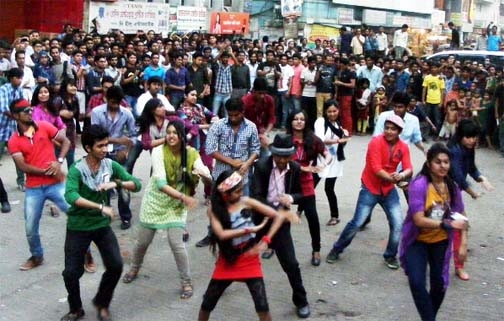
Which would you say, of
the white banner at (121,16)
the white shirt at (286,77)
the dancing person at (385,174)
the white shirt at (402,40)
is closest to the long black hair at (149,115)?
the dancing person at (385,174)

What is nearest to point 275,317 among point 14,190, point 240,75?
point 14,190

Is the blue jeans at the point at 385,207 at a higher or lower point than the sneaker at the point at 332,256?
higher

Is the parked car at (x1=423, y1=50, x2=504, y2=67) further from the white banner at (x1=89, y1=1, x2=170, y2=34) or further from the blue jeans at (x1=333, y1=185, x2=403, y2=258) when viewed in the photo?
the blue jeans at (x1=333, y1=185, x2=403, y2=258)

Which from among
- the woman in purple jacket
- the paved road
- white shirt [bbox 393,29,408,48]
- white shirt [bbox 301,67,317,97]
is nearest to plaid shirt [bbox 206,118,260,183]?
the paved road

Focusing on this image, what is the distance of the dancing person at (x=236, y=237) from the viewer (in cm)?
505

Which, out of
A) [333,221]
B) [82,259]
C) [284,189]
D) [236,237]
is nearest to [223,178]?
[236,237]

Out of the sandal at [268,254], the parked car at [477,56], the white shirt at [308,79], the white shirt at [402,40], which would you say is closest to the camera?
the sandal at [268,254]

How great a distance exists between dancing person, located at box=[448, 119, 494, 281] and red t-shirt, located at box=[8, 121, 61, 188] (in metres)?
3.82

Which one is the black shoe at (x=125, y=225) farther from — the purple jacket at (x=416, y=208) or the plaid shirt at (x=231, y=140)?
the purple jacket at (x=416, y=208)

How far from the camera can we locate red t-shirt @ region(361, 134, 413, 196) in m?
6.95

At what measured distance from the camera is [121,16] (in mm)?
19516

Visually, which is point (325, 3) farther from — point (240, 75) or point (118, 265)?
point (118, 265)

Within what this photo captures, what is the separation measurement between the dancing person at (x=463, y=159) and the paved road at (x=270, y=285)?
0.35 meters

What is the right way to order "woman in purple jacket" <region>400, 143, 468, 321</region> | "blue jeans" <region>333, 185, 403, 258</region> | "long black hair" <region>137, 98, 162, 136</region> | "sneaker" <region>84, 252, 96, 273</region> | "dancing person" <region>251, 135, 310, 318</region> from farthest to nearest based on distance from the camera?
1. "long black hair" <region>137, 98, 162, 136</region>
2. "blue jeans" <region>333, 185, 403, 258</region>
3. "sneaker" <region>84, 252, 96, 273</region>
4. "dancing person" <region>251, 135, 310, 318</region>
5. "woman in purple jacket" <region>400, 143, 468, 321</region>
